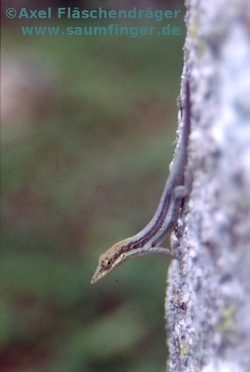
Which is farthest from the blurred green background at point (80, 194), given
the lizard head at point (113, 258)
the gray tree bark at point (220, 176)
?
A: the gray tree bark at point (220, 176)

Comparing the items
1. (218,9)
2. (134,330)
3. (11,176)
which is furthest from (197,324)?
(11,176)

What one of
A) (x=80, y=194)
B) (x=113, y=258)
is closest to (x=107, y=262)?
(x=113, y=258)

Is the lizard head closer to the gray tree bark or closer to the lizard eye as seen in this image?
the lizard eye

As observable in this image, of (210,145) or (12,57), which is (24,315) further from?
(210,145)

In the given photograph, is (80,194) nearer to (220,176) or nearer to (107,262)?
(107,262)

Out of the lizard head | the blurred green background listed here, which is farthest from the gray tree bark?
the blurred green background
